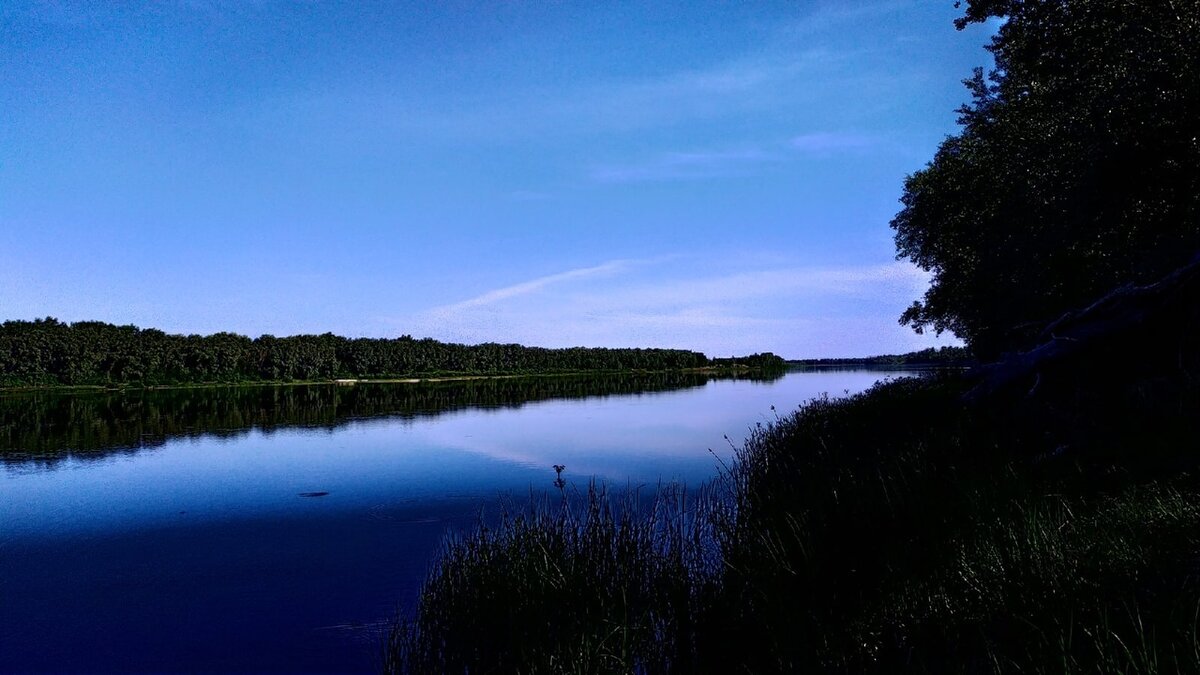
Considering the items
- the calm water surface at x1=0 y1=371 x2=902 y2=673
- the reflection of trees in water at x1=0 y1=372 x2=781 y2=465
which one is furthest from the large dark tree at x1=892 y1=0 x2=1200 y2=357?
the reflection of trees in water at x1=0 y1=372 x2=781 y2=465

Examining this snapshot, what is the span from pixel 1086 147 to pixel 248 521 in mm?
22058

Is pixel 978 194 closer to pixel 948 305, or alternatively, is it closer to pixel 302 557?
pixel 948 305

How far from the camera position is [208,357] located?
107m

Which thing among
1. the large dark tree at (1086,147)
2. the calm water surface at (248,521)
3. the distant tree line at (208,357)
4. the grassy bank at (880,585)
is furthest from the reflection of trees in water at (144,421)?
the distant tree line at (208,357)

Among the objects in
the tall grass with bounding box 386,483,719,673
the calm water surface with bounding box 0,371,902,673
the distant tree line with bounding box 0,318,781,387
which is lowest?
the calm water surface with bounding box 0,371,902,673

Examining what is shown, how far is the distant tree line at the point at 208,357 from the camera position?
9200cm

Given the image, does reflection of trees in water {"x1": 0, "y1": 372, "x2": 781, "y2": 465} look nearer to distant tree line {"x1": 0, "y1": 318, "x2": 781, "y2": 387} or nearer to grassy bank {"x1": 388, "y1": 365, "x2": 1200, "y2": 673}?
grassy bank {"x1": 388, "y1": 365, "x2": 1200, "y2": 673}

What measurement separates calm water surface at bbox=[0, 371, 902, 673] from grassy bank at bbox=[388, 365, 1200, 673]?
7.58 ft

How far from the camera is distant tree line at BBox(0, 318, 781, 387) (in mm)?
92000

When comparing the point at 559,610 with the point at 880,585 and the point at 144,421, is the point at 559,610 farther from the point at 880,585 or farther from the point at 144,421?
the point at 144,421

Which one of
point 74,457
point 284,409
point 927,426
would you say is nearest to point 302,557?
point 927,426

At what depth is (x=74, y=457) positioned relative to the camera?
24.9 m

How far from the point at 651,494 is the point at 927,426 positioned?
682cm

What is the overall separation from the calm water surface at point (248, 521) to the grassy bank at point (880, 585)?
231 cm
